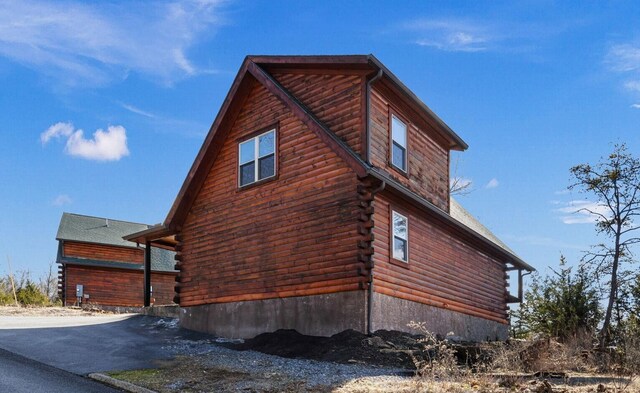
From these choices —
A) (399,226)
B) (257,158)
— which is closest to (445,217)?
(399,226)

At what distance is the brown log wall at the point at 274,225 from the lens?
17953 mm

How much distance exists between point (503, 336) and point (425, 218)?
8.79m

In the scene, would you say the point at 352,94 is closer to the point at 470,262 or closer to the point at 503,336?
the point at 470,262

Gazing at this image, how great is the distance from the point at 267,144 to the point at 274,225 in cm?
279

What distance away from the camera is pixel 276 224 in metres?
19.9

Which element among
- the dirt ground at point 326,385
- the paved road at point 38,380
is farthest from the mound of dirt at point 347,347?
the paved road at point 38,380

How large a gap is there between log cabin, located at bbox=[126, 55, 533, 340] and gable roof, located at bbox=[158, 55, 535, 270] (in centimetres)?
4

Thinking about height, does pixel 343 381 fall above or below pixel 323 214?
below

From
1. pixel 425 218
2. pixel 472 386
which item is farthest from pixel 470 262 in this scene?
pixel 472 386

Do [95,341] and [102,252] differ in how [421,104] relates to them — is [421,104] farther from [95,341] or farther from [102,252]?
[102,252]

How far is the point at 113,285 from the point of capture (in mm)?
42781

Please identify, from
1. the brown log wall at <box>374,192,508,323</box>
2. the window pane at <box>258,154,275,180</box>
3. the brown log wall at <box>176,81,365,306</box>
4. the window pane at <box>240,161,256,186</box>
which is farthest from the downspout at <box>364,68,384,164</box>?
→ the window pane at <box>240,161,256,186</box>

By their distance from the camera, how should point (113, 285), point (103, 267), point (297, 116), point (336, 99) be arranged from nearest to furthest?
point (336, 99), point (297, 116), point (103, 267), point (113, 285)

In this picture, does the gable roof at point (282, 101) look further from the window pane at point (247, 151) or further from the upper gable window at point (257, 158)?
the upper gable window at point (257, 158)
